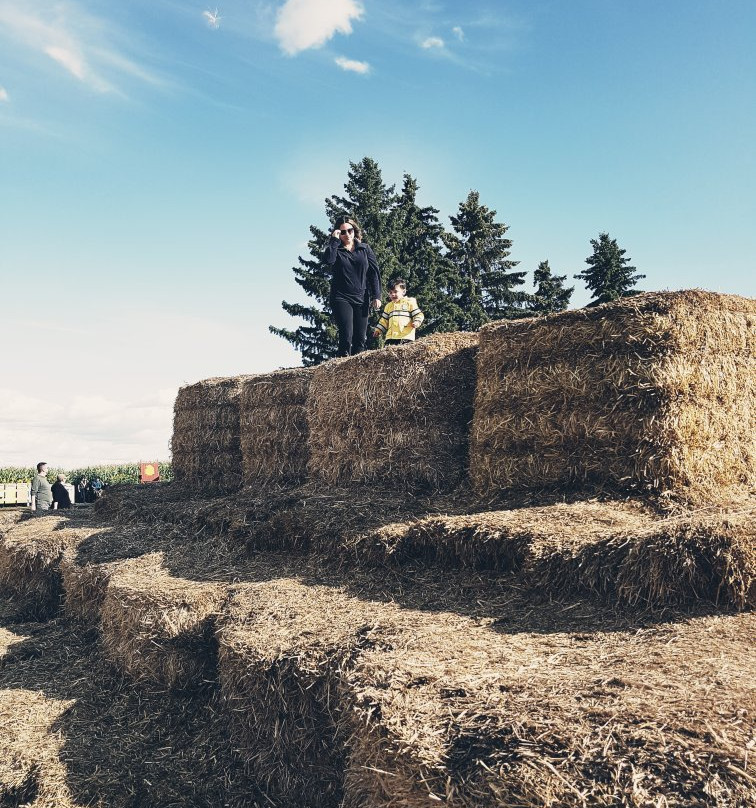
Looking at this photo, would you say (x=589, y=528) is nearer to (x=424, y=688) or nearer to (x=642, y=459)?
(x=642, y=459)

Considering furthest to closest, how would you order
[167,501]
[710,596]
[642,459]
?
[167,501]
[642,459]
[710,596]

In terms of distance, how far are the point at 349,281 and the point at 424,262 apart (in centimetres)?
2978

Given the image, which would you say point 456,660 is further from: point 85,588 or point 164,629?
point 85,588

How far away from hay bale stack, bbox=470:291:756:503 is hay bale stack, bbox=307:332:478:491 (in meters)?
0.54

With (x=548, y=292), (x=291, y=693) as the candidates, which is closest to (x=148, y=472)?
(x=548, y=292)

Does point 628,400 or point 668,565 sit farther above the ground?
point 628,400

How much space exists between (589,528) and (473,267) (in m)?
35.9

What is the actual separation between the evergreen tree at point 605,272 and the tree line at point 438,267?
57mm

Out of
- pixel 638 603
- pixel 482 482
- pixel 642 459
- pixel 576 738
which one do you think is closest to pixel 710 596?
pixel 638 603

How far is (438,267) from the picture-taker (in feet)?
128

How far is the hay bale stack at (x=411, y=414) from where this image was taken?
7258 millimetres

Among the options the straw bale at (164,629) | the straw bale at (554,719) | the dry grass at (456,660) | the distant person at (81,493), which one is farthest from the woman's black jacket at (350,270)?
the distant person at (81,493)

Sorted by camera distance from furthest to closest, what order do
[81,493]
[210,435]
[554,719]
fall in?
1. [81,493]
2. [210,435]
3. [554,719]

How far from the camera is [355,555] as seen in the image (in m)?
6.01
